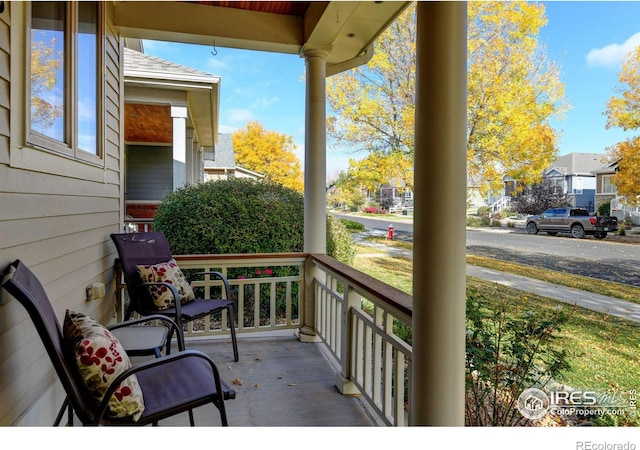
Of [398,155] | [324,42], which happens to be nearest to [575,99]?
[324,42]

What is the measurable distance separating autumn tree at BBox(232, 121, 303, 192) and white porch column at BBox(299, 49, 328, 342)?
14.9 meters

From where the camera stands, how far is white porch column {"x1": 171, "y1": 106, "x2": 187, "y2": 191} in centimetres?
570

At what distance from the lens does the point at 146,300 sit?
9.71ft

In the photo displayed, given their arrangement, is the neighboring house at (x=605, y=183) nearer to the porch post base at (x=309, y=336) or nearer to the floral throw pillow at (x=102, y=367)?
the porch post base at (x=309, y=336)

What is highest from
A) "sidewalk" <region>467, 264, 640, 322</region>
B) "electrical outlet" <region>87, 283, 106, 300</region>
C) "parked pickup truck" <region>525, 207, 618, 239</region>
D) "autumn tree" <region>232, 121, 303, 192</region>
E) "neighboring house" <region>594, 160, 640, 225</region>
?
"autumn tree" <region>232, 121, 303, 192</region>

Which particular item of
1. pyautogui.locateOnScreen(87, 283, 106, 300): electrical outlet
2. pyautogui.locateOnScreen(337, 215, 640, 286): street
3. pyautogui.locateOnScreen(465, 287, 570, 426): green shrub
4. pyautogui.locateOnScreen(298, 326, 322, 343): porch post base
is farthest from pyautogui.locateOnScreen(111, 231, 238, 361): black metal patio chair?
pyautogui.locateOnScreen(465, 287, 570, 426): green shrub

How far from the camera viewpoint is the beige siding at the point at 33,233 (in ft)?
4.93

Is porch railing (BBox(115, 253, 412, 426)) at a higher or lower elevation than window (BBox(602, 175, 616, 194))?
lower

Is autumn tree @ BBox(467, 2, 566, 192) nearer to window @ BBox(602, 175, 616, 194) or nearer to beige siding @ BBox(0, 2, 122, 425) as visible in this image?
window @ BBox(602, 175, 616, 194)

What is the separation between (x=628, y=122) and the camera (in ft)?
6.98

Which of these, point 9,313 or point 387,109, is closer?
point 9,313

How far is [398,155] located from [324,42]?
235 cm
